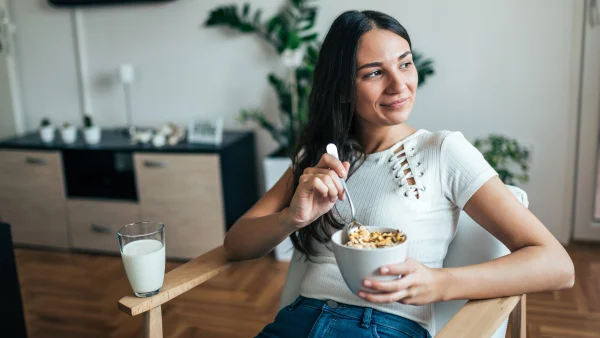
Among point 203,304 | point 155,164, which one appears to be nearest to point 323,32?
point 155,164

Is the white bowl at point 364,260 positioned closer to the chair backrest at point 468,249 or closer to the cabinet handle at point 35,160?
the chair backrest at point 468,249

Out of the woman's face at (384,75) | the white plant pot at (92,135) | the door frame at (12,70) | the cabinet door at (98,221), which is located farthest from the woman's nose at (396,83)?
the door frame at (12,70)

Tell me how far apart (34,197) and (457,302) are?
264cm

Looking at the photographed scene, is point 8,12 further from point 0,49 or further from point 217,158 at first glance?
point 217,158

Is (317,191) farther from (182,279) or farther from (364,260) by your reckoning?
(182,279)

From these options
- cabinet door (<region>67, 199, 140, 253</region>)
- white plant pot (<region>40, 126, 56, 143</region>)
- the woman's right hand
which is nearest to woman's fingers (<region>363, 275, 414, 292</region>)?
the woman's right hand

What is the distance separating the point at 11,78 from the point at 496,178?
10.8ft

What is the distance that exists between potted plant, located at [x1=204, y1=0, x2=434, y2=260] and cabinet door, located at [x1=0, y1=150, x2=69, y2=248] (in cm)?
109

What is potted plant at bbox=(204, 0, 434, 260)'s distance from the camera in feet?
9.24

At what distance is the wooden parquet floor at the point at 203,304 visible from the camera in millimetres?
2227

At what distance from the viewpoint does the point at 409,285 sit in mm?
957

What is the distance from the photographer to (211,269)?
4.31 ft

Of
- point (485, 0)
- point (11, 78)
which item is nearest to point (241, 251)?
point (485, 0)

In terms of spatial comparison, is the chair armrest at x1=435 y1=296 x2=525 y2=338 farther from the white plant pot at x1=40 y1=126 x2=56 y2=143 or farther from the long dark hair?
the white plant pot at x1=40 y1=126 x2=56 y2=143
